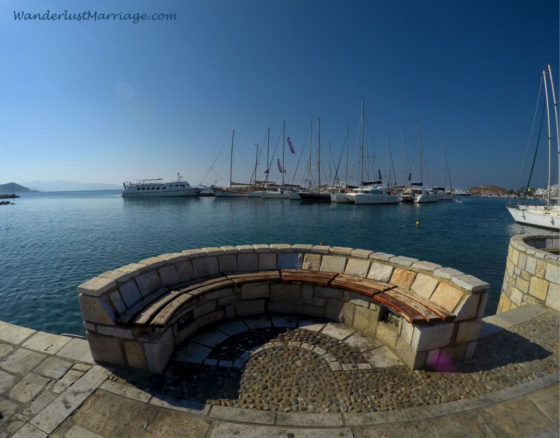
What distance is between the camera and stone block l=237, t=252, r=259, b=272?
210 inches

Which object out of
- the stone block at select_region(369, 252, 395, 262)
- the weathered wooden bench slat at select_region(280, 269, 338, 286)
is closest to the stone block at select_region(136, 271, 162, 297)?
the weathered wooden bench slat at select_region(280, 269, 338, 286)

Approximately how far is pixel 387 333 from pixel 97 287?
14.8 ft

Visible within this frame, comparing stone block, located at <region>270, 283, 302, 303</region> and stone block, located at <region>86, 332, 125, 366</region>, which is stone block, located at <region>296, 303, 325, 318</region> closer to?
stone block, located at <region>270, 283, 302, 303</region>

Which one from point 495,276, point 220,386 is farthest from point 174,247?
point 495,276

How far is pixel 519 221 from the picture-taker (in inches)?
1329

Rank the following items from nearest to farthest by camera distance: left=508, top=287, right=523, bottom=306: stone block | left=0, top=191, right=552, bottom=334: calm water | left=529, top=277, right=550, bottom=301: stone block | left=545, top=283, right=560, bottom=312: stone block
Answer: left=545, top=283, right=560, bottom=312: stone block, left=529, top=277, right=550, bottom=301: stone block, left=508, top=287, right=523, bottom=306: stone block, left=0, top=191, right=552, bottom=334: calm water

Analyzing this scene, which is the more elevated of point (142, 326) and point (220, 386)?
point (142, 326)

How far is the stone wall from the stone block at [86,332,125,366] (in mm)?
8958

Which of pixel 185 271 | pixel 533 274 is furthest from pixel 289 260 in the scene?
pixel 533 274

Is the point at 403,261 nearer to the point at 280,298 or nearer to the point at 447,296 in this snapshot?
the point at 447,296

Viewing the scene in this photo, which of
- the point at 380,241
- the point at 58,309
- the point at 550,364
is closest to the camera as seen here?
the point at 550,364

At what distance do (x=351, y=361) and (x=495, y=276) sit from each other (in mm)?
15527

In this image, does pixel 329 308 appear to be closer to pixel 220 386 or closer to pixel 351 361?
pixel 351 361

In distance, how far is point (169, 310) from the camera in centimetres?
367
